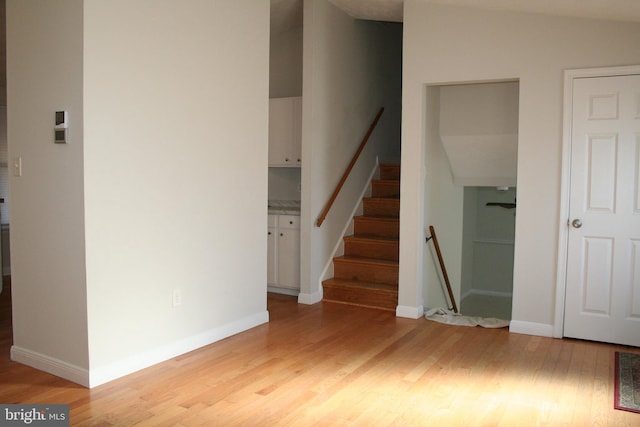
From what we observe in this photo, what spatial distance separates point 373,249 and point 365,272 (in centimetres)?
30

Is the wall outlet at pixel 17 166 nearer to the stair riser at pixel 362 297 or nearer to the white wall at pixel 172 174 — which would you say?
the white wall at pixel 172 174

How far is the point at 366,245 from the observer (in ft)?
18.4

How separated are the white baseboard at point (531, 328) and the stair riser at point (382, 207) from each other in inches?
73.6

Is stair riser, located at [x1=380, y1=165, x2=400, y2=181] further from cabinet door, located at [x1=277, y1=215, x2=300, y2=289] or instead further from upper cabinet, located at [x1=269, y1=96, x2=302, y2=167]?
cabinet door, located at [x1=277, y1=215, x2=300, y2=289]

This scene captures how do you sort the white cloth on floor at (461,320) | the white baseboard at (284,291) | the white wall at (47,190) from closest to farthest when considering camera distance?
1. the white wall at (47,190)
2. the white cloth on floor at (461,320)
3. the white baseboard at (284,291)

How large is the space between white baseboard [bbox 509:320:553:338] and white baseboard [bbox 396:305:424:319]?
0.77 meters

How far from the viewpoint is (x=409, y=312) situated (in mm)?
4758

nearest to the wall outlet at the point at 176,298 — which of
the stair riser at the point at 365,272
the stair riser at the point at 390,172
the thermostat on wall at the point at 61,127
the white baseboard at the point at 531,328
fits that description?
the thermostat on wall at the point at 61,127

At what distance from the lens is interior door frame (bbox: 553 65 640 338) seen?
4062 mm

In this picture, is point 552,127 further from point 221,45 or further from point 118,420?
point 118,420

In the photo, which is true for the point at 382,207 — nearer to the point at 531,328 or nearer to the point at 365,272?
the point at 365,272

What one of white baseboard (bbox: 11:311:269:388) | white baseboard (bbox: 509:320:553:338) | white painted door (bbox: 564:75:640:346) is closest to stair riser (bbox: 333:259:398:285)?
white baseboard (bbox: 509:320:553:338)

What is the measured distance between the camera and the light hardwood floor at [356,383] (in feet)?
9.14

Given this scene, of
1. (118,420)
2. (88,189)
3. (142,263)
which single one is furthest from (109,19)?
(118,420)
